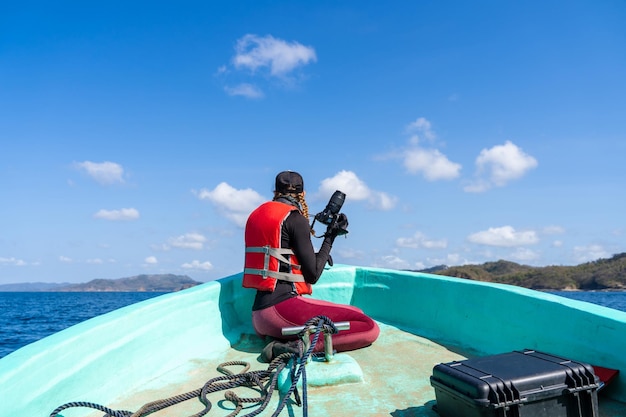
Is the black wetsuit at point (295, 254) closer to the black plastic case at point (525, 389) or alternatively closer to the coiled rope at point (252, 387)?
the coiled rope at point (252, 387)

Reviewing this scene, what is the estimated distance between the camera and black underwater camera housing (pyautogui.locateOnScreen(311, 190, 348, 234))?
3547 mm

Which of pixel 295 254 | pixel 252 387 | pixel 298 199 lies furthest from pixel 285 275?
pixel 252 387

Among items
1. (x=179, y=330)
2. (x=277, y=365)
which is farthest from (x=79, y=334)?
(x=277, y=365)

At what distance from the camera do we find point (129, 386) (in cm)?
271

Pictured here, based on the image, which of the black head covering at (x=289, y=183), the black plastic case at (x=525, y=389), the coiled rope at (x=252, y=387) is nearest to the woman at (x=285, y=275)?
the black head covering at (x=289, y=183)

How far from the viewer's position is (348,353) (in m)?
3.31

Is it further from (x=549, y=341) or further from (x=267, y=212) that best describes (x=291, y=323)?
(x=549, y=341)

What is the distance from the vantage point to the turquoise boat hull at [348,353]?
7.34 feet

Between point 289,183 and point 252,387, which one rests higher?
point 289,183

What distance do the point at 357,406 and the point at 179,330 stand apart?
5.09 feet

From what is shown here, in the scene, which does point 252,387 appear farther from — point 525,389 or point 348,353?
point 525,389

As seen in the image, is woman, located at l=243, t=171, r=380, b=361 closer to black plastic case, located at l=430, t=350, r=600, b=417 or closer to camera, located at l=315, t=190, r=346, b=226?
camera, located at l=315, t=190, r=346, b=226

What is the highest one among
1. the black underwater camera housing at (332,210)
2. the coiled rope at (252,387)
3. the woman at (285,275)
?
the black underwater camera housing at (332,210)

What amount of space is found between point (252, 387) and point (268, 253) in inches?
36.5
